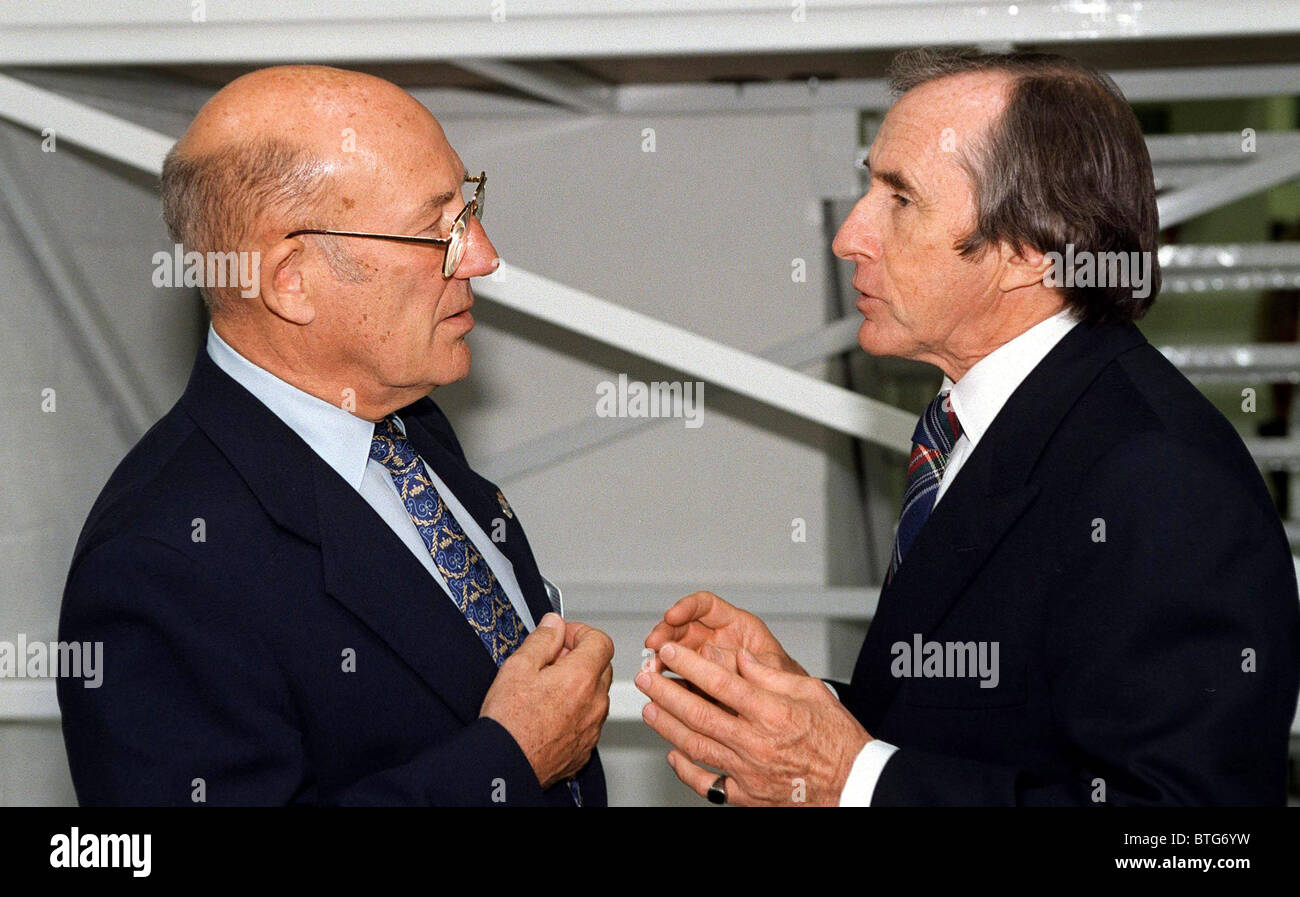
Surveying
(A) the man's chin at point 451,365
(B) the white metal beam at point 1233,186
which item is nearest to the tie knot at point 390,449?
(A) the man's chin at point 451,365

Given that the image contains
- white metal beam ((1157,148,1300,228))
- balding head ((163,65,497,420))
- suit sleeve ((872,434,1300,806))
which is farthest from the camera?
white metal beam ((1157,148,1300,228))

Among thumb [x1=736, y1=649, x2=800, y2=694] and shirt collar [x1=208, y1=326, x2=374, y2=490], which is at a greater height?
shirt collar [x1=208, y1=326, x2=374, y2=490]

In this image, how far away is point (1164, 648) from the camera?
147cm

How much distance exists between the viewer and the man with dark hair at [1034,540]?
1.47 meters

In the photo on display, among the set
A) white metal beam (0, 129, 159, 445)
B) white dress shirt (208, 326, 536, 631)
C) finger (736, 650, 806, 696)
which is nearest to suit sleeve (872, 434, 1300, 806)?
finger (736, 650, 806, 696)

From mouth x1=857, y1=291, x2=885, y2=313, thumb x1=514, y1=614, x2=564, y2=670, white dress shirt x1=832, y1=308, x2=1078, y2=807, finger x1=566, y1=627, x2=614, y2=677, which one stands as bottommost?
finger x1=566, y1=627, x2=614, y2=677

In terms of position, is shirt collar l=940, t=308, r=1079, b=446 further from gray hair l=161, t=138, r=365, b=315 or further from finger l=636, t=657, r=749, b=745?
gray hair l=161, t=138, r=365, b=315

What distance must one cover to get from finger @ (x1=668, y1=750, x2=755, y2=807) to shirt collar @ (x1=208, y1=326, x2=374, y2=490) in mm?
592

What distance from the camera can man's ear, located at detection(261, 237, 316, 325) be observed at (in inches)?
66.7

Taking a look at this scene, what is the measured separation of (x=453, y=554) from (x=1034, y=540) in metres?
0.81

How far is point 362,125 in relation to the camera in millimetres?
1699

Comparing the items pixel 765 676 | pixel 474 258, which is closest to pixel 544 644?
pixel 765 676

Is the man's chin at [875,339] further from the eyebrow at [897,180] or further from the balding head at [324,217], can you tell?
the balding head at [324,217]
